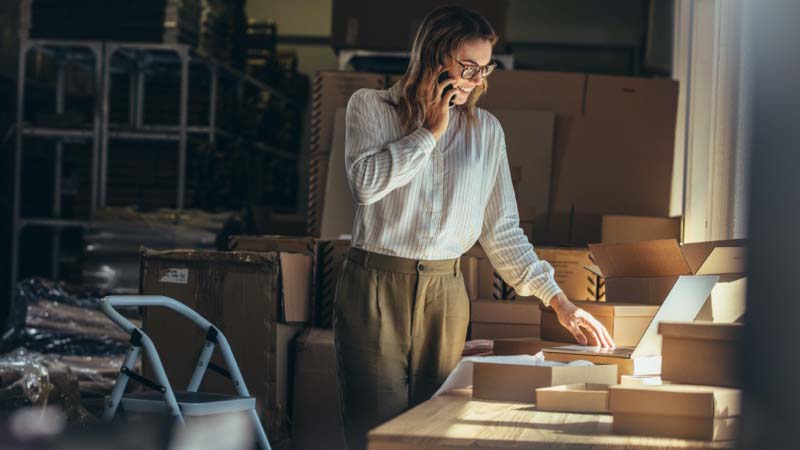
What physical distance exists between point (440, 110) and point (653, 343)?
68 centimetres

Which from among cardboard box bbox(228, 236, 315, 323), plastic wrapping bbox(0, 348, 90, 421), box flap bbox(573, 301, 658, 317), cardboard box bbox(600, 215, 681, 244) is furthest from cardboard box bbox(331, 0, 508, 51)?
box flap bbox(573, 301, 658, 317)

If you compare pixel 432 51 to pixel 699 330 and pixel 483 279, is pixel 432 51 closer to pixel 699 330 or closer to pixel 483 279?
pixel 699 330

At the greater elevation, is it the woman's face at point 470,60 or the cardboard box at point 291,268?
the woman's face at point 470,60

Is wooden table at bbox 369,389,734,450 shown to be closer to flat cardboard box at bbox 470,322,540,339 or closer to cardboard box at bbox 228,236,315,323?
flat cardboard box at bbox 470,322,540,339

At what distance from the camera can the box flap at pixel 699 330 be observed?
1.76m

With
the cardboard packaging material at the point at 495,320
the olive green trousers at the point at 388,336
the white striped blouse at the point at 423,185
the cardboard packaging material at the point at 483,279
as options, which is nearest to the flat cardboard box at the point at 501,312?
the cardboard packaging material at the point at 495,320

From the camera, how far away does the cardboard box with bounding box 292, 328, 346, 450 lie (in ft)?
13.9

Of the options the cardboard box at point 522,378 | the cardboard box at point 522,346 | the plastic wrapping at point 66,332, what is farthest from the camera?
the plastic wrapping at point 66,332

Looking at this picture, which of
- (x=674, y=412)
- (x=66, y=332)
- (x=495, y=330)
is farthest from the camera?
(x=66, y=332)

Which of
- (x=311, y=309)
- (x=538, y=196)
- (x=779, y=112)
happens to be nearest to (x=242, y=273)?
(x=311, y=309)

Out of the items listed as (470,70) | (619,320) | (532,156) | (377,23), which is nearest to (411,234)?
(470,70)

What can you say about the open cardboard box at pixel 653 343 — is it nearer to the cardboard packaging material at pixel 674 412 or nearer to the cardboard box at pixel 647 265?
the cardboard box at pixel 647 265

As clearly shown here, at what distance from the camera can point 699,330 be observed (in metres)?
1.78

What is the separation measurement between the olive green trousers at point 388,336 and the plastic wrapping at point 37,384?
2631mm
